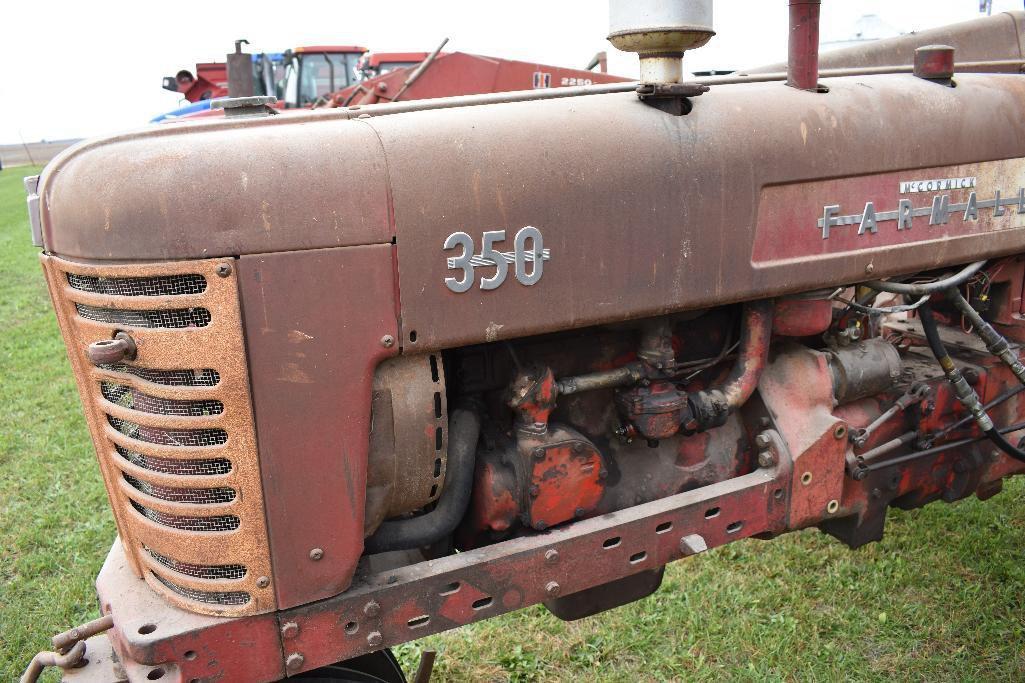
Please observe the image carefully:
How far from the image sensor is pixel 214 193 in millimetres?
1614

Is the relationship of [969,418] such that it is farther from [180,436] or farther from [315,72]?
[315,72]

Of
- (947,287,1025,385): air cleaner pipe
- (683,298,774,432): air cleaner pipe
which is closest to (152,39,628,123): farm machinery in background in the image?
(683,298,774,432): air cleaner pipe

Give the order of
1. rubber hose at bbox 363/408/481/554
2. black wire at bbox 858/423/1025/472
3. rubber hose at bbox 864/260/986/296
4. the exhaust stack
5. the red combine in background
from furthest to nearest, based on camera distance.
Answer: the red combine in background, black wire at bbox 858/423/1025/472, rubber hose at bbox 864/260/986/296, rubber hose at bbox 363/408/481/554, the exhaust stack

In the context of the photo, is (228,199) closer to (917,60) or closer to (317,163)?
(317,163)

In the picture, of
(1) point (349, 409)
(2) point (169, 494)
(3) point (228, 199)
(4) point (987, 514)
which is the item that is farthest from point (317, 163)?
(4) point (987, 514)

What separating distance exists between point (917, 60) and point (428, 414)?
182cm

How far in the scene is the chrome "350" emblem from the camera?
1795 mm

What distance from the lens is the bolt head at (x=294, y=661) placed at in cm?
187

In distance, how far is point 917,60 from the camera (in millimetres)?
2582

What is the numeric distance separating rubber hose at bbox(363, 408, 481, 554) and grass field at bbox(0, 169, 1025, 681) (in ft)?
4.32

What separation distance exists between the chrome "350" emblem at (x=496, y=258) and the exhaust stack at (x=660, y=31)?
527 mm

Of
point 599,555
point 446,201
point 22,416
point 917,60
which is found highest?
point 917,60

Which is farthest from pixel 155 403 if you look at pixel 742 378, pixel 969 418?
pixel 969 418

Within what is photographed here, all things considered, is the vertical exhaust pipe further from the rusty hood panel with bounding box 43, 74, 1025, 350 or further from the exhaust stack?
the exhaust stack
